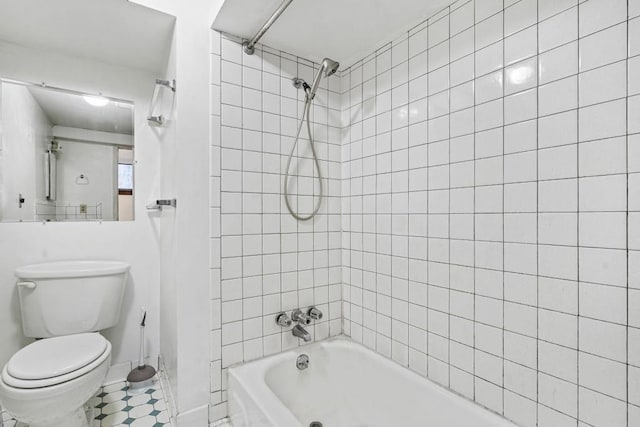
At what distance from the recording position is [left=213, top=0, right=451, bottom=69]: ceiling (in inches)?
53.3

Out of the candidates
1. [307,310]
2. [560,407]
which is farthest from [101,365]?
[560,407]

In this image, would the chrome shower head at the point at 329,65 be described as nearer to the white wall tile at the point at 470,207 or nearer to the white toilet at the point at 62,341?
the white wall tile at the point at 470,207

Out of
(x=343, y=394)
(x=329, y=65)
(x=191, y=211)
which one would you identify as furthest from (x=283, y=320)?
(x=329, y=65)

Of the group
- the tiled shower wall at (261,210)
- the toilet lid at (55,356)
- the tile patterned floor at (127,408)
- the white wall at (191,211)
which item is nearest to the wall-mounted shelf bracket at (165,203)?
the white wall at (191,211)

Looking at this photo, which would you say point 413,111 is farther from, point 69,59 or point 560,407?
point 69,59

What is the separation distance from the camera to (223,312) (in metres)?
1.54

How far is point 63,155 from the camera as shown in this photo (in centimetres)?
185

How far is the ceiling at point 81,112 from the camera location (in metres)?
1.80

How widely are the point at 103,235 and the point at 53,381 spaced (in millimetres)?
877

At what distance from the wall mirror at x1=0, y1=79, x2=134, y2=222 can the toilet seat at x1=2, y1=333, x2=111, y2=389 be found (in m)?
0.71

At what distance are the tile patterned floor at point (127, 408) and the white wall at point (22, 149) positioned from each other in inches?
A: 43.0

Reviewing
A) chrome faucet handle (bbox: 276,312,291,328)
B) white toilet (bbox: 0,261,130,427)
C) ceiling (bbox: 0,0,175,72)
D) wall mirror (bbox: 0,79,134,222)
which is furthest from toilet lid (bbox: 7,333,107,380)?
ceiling (bbox: 0,0,175,72)

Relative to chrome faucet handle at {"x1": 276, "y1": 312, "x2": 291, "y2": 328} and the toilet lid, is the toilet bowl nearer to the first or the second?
the toilet lid

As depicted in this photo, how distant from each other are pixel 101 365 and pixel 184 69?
141cm
